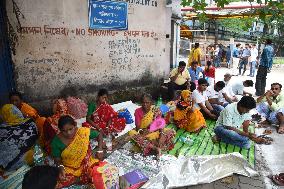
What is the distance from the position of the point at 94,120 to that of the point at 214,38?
749 inches

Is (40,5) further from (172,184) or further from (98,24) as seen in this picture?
(172,184)

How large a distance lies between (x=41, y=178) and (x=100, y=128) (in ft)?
10.1

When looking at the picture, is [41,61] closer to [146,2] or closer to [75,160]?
[75,160]

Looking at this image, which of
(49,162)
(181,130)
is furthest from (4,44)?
(181,130)

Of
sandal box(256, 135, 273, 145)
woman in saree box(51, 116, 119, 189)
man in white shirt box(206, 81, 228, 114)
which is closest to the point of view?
woman in saree box(51, 116, 119, 189)

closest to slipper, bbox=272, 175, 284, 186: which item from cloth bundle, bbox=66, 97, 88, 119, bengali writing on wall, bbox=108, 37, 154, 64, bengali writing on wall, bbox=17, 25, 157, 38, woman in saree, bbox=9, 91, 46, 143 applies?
woman in saree, bbox=9, 91, 46, 143

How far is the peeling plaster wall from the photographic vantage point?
572 centimetres

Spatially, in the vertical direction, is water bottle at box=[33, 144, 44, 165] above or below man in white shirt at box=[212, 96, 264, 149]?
below

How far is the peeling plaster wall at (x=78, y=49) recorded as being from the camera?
18.8ft

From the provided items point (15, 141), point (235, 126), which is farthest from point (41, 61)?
Result: point (235, 126)

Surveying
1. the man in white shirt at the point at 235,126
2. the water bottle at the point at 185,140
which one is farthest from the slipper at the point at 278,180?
the water bottle at the point at 185,140

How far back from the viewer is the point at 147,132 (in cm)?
489

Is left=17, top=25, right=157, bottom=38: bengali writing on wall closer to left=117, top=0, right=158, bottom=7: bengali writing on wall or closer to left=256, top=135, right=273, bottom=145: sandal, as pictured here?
left=117, top=0, right=158, bottom=7: bengali writing on wall

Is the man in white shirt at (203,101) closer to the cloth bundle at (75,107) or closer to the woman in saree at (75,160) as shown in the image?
the cloth bundle at (75,107)
